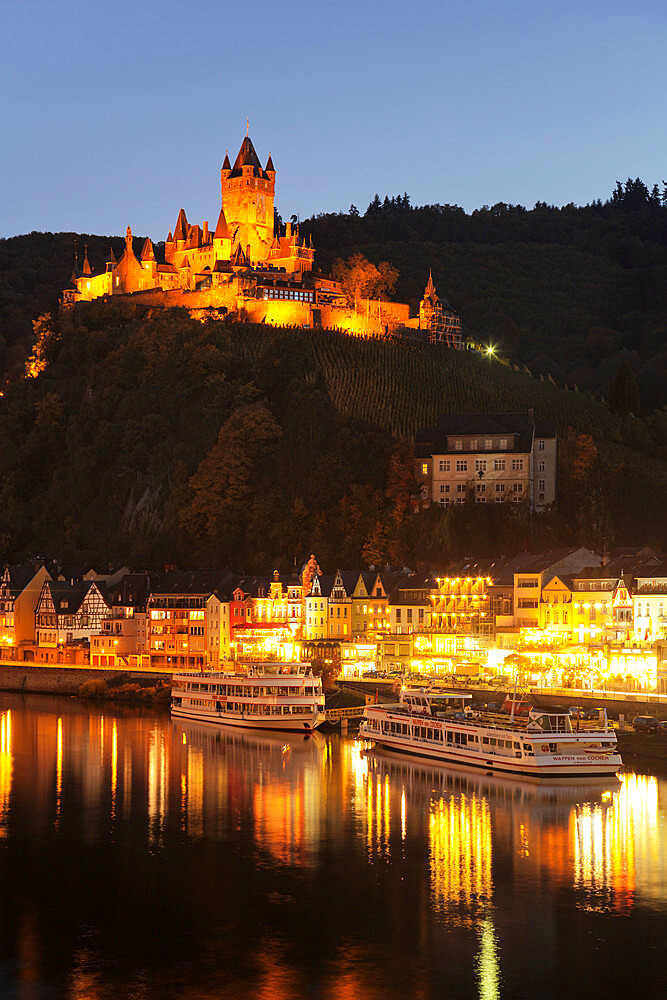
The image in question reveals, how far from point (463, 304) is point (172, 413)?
55.7m

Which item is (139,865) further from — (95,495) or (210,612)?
(95,495)

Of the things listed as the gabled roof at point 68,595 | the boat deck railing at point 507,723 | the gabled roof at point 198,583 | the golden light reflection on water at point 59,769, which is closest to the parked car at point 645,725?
the boat deck railing at point 507,723

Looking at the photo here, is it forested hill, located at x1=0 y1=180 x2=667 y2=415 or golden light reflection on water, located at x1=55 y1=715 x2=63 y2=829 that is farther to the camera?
forested hill, located at x1=0 y1=180 x2=667 y2=415

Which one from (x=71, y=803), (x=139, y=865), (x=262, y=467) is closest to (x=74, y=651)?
(x=262, y=467)

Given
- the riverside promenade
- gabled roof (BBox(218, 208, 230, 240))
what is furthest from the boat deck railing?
gabled roof (BBox(218, 208, 230, 240))

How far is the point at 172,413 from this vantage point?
101875mm

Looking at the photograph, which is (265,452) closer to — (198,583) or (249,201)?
(198,583)

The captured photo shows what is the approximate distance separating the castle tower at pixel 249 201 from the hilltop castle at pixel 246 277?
0.30 feet

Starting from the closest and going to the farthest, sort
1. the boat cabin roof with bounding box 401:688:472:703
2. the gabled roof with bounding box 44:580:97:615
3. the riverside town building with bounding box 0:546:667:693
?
1. the boat cabin roof with bounding box 401:688:472:703
2. the riverside town building with bounding box 0:546:667:693
3. the gabled roof with bounding box 44:580:97:615

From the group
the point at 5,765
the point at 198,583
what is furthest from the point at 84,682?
the point at 5,765

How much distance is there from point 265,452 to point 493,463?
17.7 meters

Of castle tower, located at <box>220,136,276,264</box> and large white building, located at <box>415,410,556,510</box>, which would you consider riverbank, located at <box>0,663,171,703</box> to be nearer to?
large white building, located at <box>415,410,556,510</box>

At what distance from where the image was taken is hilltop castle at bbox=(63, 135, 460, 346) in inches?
A: 4291

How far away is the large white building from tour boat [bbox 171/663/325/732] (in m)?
20.4
